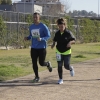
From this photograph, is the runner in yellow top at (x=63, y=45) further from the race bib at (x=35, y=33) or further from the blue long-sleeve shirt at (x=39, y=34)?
the race bib at (x=35, y=33)

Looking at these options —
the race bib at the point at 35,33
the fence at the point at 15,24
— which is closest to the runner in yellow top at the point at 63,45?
the race bib at the point at 35,33

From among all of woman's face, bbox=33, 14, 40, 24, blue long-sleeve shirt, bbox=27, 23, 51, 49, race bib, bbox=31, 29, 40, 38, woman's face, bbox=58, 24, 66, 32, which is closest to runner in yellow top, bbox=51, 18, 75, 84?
woman's face, bbox=58, 24, 66, 32

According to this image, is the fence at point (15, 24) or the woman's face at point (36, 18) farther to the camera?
the fence at point (15, 24)

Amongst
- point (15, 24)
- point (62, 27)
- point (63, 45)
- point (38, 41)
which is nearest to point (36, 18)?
point (38, 41)

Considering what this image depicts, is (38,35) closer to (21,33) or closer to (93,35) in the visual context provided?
(21,33)

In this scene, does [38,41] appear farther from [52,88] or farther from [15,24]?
[15,24]

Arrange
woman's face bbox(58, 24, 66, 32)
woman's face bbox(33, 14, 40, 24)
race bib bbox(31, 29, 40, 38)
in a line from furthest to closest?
race bib bbox(31, 29, 40, 38) < woman's face bbox(33, 14, 40, 24) < woman's face bbox(58, 24, 66, 32)

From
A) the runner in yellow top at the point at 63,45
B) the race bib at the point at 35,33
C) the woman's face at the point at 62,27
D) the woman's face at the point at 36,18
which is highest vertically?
the woman's face at the point at 36,18

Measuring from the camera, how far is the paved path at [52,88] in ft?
27.3

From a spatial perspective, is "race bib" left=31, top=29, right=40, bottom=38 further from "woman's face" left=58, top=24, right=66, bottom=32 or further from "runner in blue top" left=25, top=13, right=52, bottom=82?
"woman's face" left=58, top=24, right=66, bottom=32

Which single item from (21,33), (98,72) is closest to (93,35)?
(21,33)

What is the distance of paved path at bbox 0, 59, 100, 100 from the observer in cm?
833

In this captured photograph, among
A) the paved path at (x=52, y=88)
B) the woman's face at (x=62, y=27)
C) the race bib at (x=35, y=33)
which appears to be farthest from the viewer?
the race bib at (x=35, y=33)

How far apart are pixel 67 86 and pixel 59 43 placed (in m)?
1.19
